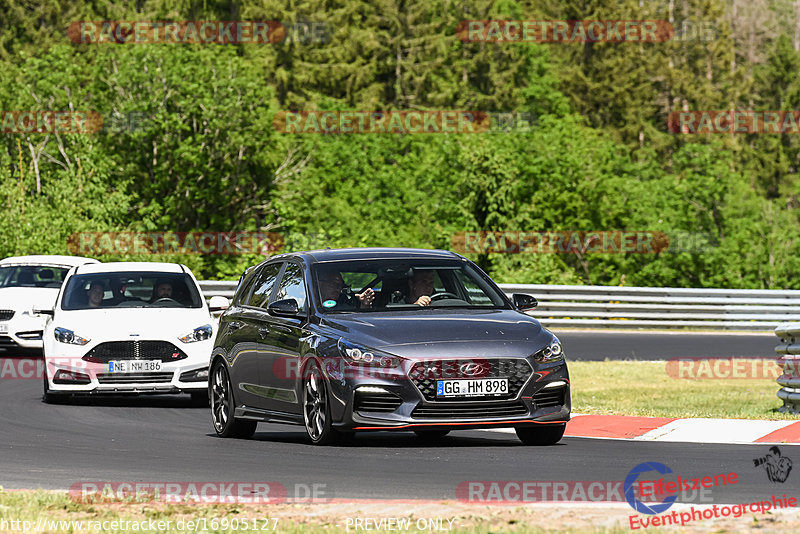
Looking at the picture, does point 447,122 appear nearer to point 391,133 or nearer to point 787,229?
point 391,133

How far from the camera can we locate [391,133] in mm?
70750

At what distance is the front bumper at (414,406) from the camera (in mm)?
10719

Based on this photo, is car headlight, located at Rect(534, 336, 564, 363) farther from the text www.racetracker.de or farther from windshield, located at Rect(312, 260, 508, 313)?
the text www.racetracker.de

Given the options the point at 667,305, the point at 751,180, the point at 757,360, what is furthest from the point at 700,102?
the point at 757,360

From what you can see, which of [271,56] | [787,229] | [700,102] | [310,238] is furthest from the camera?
[700,102]

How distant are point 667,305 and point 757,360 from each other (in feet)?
33.0

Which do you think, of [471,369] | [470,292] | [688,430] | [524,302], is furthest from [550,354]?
[688,430]

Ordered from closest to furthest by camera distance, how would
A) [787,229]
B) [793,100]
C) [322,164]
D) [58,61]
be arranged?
[58,61] → [787,229] → [322,164] → [793,100]

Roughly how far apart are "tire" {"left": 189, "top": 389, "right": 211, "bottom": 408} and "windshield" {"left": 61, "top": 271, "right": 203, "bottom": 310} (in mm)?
1104

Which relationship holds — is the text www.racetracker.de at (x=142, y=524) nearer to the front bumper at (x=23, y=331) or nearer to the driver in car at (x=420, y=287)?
the driver in car at (x=420, y=287)

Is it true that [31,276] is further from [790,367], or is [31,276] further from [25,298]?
[790,367]

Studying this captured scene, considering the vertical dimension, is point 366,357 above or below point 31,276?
above

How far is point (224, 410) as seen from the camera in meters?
13.1

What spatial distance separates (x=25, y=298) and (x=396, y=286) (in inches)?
523
